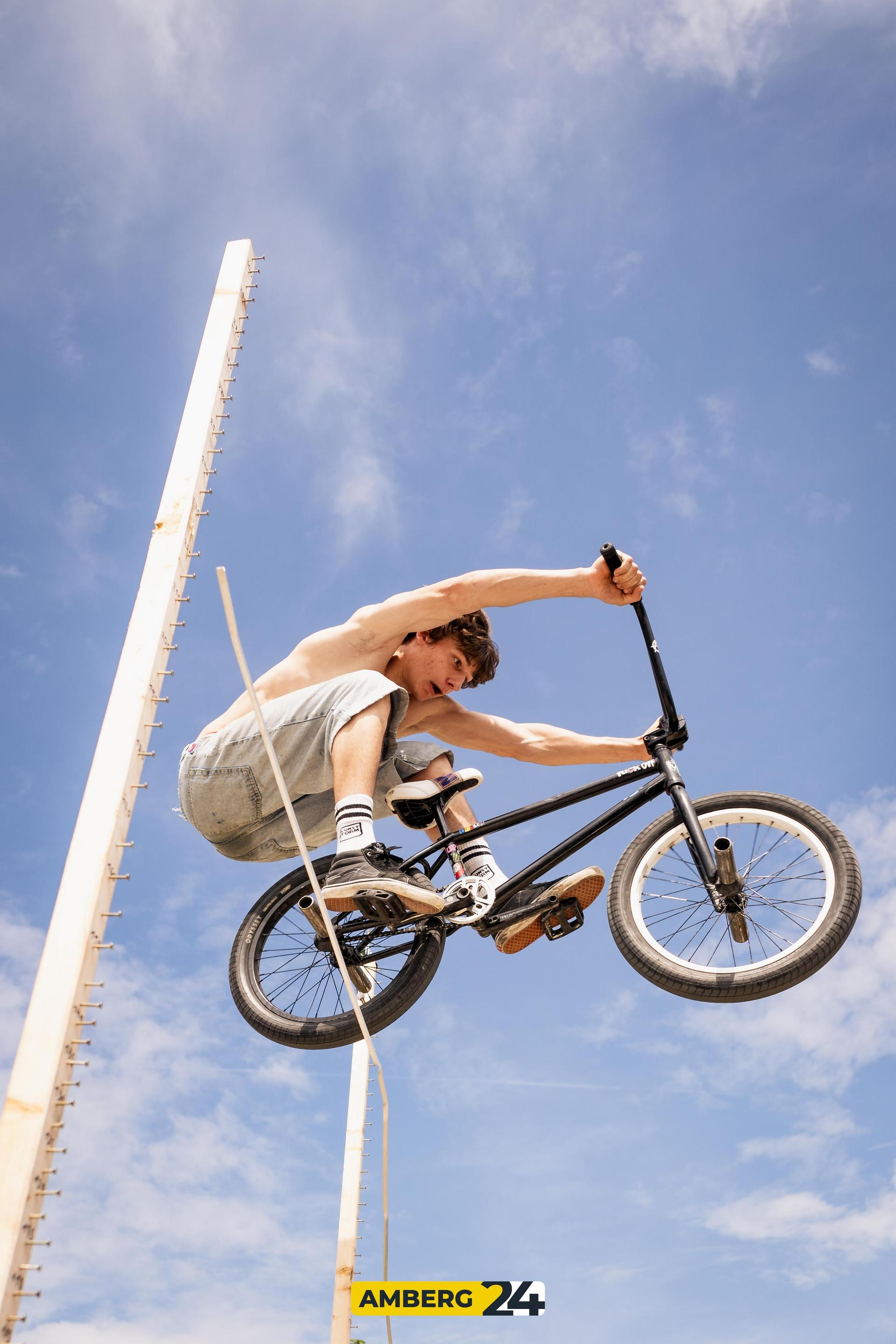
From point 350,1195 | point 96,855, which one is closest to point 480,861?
point 96,855

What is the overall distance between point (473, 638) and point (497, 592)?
419 mm

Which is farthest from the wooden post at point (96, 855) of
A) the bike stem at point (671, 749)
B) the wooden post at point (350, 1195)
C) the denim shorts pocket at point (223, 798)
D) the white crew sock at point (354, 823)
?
the wooden post at point (350, 1195)

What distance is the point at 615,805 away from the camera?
399cm

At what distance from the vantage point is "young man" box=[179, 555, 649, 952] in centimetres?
364

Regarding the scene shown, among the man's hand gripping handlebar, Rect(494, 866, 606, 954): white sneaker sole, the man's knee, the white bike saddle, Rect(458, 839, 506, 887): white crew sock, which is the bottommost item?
Rect(494, 866, 606, 954): white sneaker sole

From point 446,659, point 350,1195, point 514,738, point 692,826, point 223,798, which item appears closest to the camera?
point 692,826

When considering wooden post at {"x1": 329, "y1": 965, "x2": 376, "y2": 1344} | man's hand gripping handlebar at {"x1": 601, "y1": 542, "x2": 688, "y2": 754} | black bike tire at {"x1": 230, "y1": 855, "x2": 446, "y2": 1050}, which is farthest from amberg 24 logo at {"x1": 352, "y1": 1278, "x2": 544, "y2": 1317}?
wooden post at {"x1": 329, "y1": 965, "x2": 376, "y2": 1344}

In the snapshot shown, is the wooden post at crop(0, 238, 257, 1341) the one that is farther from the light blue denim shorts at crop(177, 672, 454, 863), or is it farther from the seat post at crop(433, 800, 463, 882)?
the seat post at crop(433, 800, 463, 882)

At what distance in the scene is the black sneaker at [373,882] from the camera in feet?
11.2

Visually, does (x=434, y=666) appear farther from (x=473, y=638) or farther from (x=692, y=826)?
(x=692, y=826)

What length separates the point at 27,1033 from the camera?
3205mm

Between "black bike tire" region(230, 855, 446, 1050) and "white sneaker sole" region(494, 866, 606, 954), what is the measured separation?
25 cm

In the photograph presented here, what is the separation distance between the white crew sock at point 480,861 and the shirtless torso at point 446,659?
0.66 m

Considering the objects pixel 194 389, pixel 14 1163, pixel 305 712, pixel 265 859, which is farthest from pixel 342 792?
pixel 194 389
